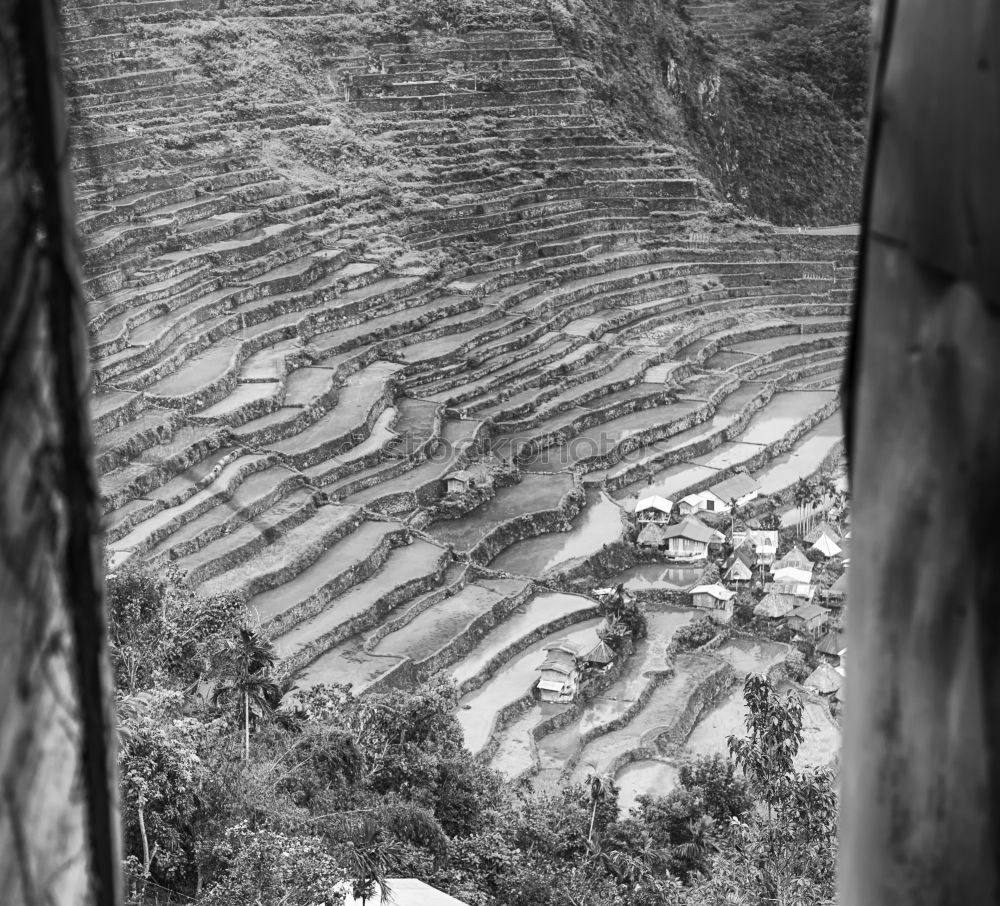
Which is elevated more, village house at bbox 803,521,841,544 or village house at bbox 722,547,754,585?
village house at bbox 803,521,841,544

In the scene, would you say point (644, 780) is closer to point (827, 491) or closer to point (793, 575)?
point (793, 575)

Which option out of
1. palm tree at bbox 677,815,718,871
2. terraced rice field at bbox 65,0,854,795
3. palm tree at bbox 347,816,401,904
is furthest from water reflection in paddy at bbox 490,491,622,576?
palm tree at bbox 347,816,401,904

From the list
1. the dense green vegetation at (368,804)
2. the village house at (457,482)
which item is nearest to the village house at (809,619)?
the dense green vegetation at (368,804)

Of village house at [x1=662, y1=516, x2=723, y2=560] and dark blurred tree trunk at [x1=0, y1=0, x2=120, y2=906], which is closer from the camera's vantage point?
A: dark blurred tree trunk at [x1=0, y1=0, x2=120, y2=906]

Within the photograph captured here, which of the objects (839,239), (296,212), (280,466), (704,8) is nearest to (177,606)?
(280,466)

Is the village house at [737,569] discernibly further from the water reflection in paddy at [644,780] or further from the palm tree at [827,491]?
the water reflection in paddy at [644,780]

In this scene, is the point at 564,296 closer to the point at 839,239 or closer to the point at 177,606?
the point at 839,239

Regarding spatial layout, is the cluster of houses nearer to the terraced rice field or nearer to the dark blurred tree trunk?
the terraced rice field
